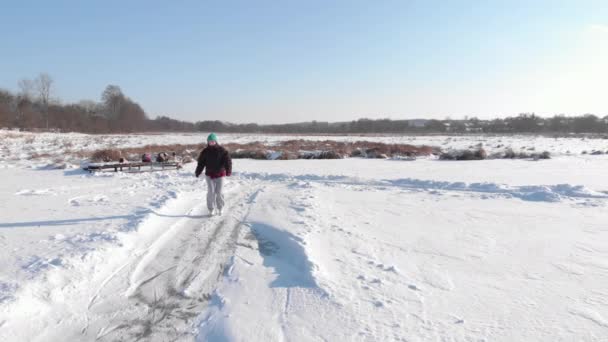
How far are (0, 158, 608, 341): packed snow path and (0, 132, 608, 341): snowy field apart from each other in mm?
21

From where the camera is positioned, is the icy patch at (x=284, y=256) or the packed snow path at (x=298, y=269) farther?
the icy patch at (x=284, y=256)

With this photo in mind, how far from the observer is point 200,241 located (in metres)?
5.67

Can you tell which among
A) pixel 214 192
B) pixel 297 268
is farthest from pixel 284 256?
pixel 214 192

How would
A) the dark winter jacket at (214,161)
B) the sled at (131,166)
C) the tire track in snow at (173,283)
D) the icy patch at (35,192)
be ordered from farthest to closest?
the sled at (131,166) < the icy patch at (35,192) < the dark winter jacket at (214,161) < the tire track in snow at (173,283)

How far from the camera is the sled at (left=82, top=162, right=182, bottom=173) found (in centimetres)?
1373

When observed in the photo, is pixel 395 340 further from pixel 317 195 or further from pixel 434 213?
pixel 317 195

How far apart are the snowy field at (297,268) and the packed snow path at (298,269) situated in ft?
0.07

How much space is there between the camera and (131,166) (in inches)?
555

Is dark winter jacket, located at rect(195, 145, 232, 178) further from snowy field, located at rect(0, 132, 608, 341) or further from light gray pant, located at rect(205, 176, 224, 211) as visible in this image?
snowy field, located at rect(0, 132, 608, 341)

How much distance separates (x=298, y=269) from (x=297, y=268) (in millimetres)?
42

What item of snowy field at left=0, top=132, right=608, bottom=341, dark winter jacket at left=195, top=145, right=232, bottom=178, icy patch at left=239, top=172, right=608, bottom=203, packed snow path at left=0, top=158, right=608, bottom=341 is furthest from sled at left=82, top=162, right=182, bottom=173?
dark winter jacket at left=195, top=145, right=232, bottom=178

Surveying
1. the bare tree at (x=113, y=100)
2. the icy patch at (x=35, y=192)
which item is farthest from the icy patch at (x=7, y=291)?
the bare tree at (x=113, y=100)

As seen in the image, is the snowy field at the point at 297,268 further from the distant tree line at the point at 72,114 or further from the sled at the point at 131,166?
the distant tree line at the point at 72,114

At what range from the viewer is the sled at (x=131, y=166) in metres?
13.7
